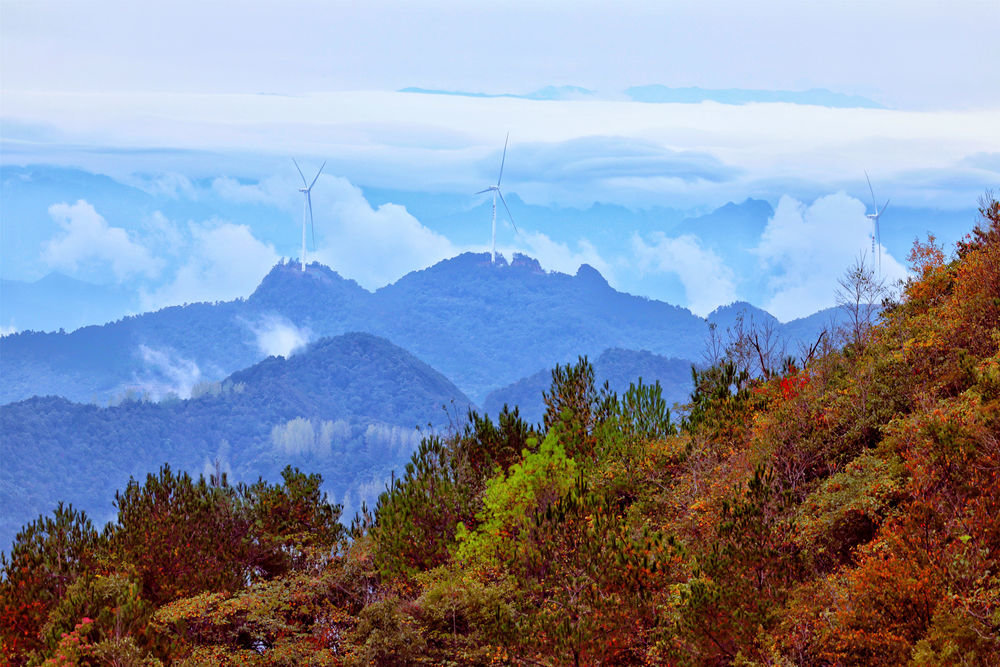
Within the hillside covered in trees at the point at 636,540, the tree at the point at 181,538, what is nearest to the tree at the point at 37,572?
the hillside covered in trees at the point at 636,540

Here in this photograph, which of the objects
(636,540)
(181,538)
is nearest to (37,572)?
(181,538)

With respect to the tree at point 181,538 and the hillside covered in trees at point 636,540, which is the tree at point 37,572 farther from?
the tree at point 181,538

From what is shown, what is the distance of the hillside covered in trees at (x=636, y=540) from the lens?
22688 millimetres

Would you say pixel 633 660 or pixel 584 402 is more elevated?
pixel 584 402

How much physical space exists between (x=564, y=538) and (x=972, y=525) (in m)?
11.3

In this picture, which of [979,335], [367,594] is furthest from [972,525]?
[367,594]

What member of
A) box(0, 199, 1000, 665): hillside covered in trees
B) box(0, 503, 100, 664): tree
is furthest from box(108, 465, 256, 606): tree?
box(0, 503, 100, 664): tree

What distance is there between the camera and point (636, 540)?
29594 millimetres

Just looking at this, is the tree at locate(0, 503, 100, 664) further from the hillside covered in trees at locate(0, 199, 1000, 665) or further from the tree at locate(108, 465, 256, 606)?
the tree at locate(108, 465, 256, 606)

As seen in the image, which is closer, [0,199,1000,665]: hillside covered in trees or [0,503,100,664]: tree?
[0,199,1000,665]: hillside covered in trees

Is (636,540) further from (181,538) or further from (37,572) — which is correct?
(37,572)

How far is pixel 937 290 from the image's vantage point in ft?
123

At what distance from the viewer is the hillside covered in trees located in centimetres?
2269

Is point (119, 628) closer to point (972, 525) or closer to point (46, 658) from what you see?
point (46, 658)
